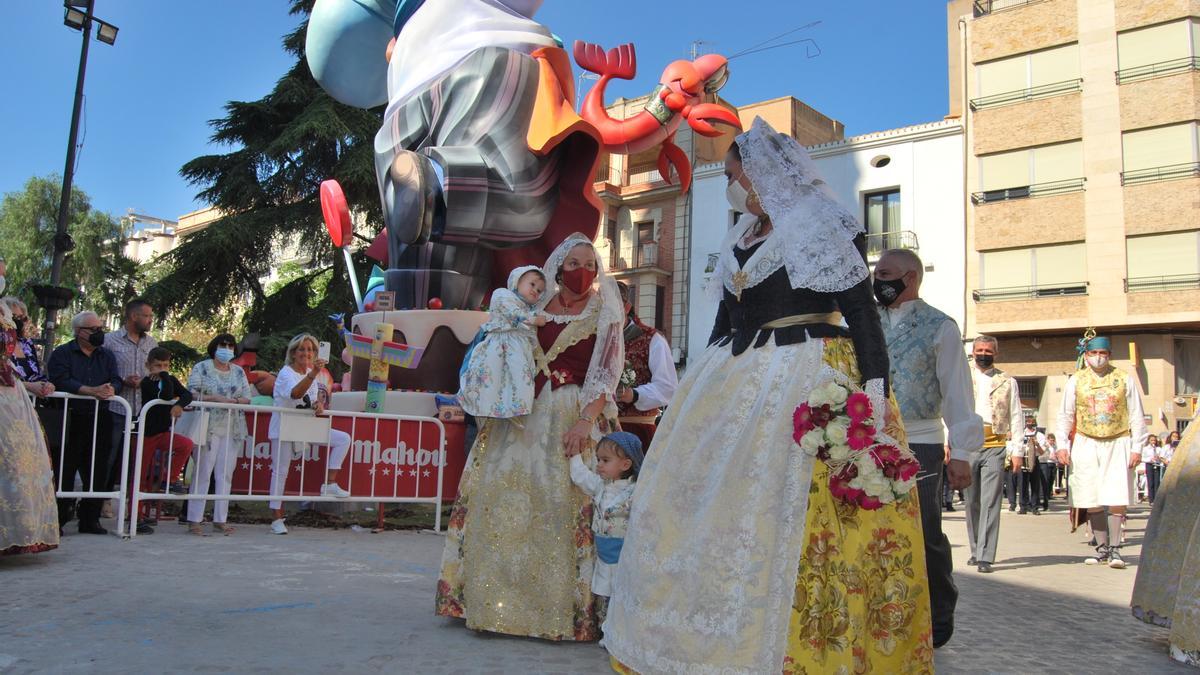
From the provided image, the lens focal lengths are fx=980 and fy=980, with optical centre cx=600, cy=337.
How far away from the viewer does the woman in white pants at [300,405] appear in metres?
8.42

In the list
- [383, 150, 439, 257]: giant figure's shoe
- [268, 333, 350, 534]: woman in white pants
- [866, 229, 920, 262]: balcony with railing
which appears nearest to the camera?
[268, 333, 350, 534]: woman in white pants

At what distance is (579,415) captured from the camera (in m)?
4.54

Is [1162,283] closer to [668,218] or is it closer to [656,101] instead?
[668,218]

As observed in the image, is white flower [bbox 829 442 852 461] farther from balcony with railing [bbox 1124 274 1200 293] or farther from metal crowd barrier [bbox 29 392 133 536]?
balcony with railing [bbox 1124 274 1200 293]

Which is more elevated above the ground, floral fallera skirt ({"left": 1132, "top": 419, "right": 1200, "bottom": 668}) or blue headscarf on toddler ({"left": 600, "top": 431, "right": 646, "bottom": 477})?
blue headscarf on toddler ({"left": 600, "top": 431, "right": 646, "bottom": 477})

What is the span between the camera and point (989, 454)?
8039 millimetres

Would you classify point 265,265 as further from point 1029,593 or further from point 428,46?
point 1029,593

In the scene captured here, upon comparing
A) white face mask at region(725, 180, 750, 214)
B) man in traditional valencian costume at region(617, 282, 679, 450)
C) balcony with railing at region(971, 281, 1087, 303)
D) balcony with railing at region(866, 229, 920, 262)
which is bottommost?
man in traditional valencian costume at region(617, 282, 679, 450)

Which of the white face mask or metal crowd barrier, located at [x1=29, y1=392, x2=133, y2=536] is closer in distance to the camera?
the white face mask

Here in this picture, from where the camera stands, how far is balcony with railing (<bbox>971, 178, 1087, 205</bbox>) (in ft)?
85.5

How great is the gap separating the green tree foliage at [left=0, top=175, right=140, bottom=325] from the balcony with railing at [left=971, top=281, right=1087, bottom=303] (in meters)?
30.6

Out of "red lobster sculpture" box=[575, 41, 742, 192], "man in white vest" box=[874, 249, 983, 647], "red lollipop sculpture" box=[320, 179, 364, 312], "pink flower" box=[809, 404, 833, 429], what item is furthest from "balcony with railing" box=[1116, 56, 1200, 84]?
"pink flower" box=[809, 404, 833, 429]

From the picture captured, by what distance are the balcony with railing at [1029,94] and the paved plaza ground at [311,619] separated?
2280 centimetres

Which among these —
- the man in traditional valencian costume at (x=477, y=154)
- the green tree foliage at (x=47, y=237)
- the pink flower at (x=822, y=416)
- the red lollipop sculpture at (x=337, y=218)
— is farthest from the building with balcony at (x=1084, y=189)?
the green tree foliage at (x=47, y=237)
